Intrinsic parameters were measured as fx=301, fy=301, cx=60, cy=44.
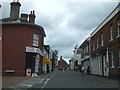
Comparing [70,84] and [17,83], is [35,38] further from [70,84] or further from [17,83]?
[70,84]

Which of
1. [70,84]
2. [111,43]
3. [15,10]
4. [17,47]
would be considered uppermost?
[15,10]

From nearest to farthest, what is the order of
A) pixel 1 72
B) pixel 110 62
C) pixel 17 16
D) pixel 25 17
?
pixel 110 62, pixel 1 72, pixel 17 16, pixel 25 17

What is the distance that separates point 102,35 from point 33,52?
1021cm

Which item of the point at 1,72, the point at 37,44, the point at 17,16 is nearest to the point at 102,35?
the point at 37,44

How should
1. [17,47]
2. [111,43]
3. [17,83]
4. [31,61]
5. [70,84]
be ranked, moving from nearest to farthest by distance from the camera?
[17,83] < [70,84] < [111,43] < [17,47] < [31,61]

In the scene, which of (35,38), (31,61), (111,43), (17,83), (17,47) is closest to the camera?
(17,83)

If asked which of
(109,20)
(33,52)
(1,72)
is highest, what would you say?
(109,20)

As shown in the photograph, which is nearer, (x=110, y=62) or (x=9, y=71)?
(x=110, y=62)

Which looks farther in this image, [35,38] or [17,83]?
[35,38]

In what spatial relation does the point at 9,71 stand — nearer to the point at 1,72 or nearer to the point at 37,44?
the point at 1,72

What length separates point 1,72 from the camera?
39.5 meters

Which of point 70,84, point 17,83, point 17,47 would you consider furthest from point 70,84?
point 17,47

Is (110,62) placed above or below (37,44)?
below

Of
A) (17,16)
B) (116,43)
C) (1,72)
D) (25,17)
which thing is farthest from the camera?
(25,17)
